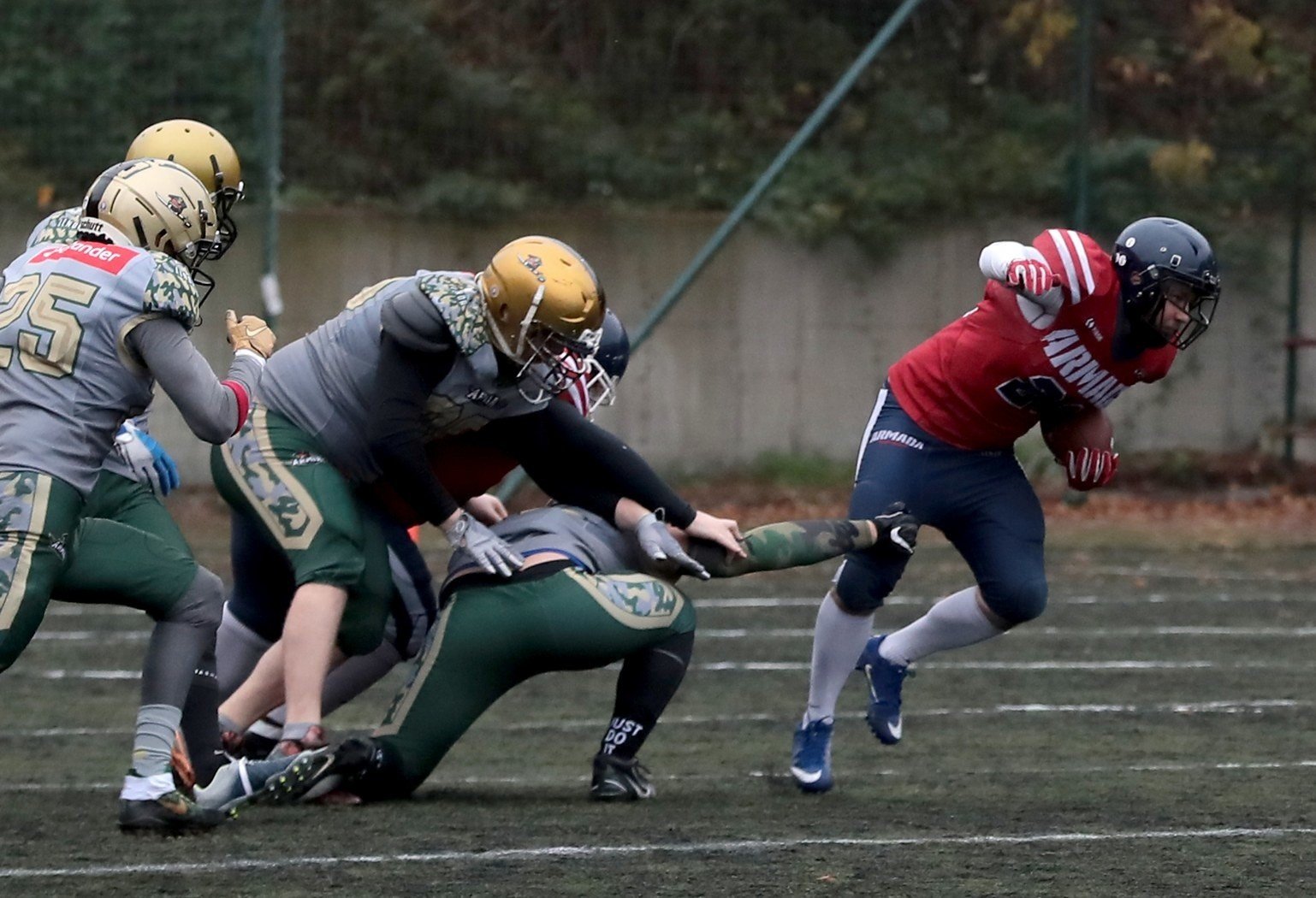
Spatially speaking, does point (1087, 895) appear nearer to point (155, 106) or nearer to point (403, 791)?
point (403, 791)

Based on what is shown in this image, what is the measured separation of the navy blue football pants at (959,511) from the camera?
5691mm

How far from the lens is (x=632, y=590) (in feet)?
16.9

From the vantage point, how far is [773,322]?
1387 cm

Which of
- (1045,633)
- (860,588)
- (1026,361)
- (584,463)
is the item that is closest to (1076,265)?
(1026,361)

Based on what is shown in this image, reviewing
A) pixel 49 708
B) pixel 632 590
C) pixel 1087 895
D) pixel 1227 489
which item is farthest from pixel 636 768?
pixel 1227 489

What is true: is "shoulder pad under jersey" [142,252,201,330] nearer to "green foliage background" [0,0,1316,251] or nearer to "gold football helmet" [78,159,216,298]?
"gold football helmet" [78,159,216,298]

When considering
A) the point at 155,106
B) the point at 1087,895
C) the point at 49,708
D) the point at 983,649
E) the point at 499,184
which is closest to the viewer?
the point at 1087,895

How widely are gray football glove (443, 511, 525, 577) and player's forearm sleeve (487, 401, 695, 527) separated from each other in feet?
1.09

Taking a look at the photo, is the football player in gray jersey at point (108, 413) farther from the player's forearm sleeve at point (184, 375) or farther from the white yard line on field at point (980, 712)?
the white yard line on field at point (980, 712)

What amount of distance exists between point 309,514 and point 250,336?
20.0 inches

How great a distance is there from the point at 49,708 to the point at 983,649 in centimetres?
360

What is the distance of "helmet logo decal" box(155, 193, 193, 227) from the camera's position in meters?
4.62

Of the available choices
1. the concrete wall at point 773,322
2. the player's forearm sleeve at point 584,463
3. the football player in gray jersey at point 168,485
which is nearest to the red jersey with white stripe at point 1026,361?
the player's forearm sleeve at point 584,463

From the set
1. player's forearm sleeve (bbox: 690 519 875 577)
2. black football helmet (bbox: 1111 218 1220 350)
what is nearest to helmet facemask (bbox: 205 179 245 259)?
player's forearm sleeve (bbox: 690 519 875 577)
